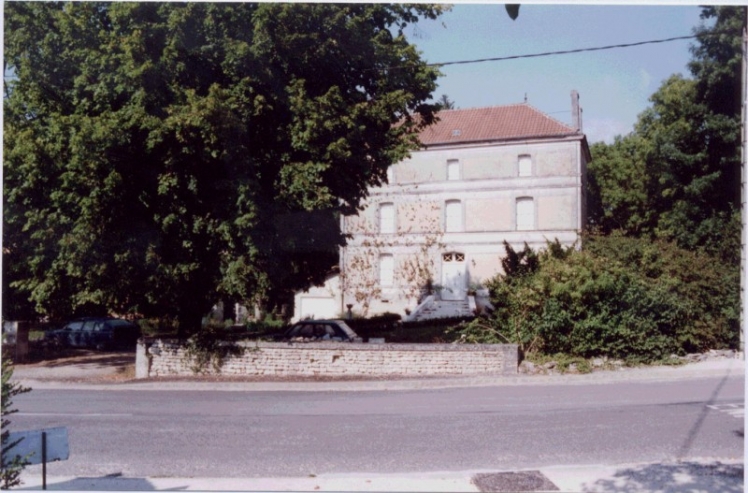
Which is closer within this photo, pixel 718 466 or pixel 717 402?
pixel 718 466

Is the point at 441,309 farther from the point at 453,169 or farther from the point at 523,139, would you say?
the point at 523,139

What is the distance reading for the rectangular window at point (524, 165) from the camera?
32.8 m

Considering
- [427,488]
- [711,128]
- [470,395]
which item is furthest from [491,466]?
[711,128]

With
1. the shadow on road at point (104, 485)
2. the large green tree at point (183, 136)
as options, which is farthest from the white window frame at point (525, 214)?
the shadow on road at point (104, 485)

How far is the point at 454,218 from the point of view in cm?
3309

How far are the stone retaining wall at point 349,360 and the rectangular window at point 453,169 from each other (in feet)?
60.4

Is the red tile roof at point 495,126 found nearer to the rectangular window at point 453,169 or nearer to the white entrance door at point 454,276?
the rectangular window at point 453,169

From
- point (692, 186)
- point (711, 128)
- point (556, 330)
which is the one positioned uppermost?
point (711, 128)

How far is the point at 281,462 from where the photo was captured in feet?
27.1

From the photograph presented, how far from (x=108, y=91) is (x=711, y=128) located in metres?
17.4

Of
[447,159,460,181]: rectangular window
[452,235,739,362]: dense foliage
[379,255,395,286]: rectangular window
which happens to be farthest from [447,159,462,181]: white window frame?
[452,235,739,362]: dense foliage

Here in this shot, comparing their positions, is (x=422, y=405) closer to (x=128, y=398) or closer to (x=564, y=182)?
(x=128, y=398)

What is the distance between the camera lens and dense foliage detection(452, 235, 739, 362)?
16578 millimetres

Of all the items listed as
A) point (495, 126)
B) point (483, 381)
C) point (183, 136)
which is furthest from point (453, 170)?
point (183, 136)
